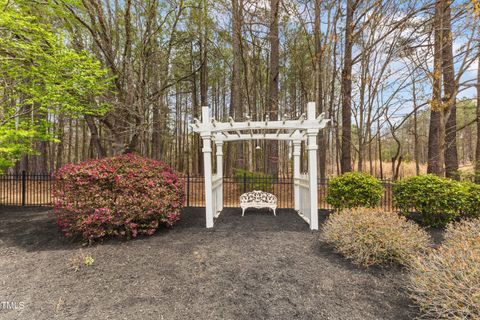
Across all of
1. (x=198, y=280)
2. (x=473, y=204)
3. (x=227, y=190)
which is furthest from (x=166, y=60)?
(x=473, y=204)

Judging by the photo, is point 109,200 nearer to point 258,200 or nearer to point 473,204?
point 258,200

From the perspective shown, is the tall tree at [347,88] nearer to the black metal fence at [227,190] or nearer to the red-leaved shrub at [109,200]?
the black metal fence at [227,190]

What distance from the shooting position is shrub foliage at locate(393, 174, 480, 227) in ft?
14.8

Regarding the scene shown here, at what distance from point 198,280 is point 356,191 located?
14.0ft

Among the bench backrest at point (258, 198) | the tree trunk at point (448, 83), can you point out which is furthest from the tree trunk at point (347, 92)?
the bench backrest at point (258, 198)

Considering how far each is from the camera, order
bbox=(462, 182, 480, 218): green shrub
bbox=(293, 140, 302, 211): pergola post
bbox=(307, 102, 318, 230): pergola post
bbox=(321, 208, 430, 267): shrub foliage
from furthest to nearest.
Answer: bbox=(293, 140, 302, 211): pergola post
bbox=(307, 102, 318, 230): pergola post
bbox=(462, 182, 480, 218): green shrub
bbox=(321, 208, 430, 267): shrub foliage

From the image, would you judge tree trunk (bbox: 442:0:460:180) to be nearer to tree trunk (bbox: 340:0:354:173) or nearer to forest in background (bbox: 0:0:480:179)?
forest in background (bbox: 0:0:480:179)

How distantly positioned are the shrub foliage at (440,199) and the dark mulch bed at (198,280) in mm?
2541

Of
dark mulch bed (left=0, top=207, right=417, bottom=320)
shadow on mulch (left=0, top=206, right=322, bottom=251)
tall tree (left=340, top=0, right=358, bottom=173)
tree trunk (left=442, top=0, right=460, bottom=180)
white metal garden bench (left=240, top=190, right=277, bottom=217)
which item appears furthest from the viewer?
tall tree (left=340, top=0, right=358, bottom=173)

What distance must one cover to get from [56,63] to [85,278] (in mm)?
4852

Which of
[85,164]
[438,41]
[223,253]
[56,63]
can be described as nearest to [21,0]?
[56,63]

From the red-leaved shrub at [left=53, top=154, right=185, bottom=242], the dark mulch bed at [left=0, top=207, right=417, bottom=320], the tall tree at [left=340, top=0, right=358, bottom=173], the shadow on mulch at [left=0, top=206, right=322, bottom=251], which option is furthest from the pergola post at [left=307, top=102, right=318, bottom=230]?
the tall tree at [left=340, top=0, right=358, bottom=173]

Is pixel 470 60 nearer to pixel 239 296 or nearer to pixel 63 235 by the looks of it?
pixel 239 296

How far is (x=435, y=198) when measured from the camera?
461 cm
